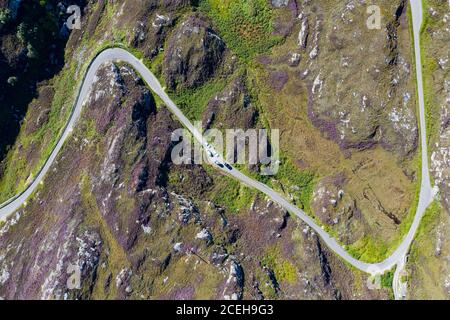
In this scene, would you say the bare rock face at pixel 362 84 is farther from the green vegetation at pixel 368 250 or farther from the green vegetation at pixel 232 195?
the green vegetation at pixel 232 195

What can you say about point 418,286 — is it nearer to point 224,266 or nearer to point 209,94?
point 224,266

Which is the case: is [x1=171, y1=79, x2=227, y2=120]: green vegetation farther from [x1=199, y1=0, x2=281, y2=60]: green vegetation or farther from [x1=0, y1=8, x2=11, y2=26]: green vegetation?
[x1=0, y1=8, x2=11, y2=26]: green vegetation

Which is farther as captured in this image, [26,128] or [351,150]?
[26,128]

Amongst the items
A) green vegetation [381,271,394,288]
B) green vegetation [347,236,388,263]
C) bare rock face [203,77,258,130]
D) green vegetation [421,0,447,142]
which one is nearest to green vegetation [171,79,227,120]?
bare rock face [203,77,258,130]

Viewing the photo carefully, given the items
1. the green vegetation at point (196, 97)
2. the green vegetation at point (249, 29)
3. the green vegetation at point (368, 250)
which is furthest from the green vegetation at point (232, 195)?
the green vegetation at point (249, 29)

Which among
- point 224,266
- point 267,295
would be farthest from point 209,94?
point 267,295
